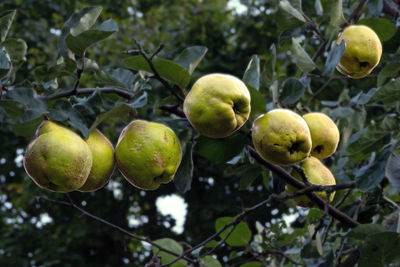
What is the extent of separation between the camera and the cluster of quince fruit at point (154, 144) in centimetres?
107

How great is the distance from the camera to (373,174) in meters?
1.34

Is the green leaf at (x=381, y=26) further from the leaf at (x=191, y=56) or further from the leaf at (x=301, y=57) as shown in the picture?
the leaf at (x=191, y=56)

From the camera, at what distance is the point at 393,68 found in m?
1.60

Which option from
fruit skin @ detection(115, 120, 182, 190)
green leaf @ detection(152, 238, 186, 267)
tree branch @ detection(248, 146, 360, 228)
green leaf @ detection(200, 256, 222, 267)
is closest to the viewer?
fruit skin @ detection(115, 120, 182, 190)

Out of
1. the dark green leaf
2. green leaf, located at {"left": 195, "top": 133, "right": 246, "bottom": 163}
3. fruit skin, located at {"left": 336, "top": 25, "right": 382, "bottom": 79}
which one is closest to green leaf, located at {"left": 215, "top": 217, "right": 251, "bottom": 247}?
green leaf, located at {"left": 195, "top": 133, "right": 246, "bottom": 163}

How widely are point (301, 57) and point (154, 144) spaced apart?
2.41ft

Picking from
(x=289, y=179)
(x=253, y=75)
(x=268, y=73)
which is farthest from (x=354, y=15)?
(x=289, y=179)

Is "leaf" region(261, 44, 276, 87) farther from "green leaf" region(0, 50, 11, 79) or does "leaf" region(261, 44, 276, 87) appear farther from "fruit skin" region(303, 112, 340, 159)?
"green leaf" region(0, 50, 11, 79)

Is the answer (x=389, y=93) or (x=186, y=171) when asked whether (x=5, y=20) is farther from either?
(x=389, y=93)

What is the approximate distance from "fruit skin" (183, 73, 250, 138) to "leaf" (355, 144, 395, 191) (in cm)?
43

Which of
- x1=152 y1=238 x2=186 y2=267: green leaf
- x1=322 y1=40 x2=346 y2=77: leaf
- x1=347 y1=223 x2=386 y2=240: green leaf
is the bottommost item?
x1=152 y1=238 x2=186 y2=267: green leaf

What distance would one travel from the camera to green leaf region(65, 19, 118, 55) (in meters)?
1.10

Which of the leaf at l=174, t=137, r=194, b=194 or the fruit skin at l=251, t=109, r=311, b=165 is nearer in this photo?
the fruit skin at l=251, t=109, r=311, b=165

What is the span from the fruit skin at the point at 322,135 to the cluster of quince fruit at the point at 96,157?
0.44 meters
